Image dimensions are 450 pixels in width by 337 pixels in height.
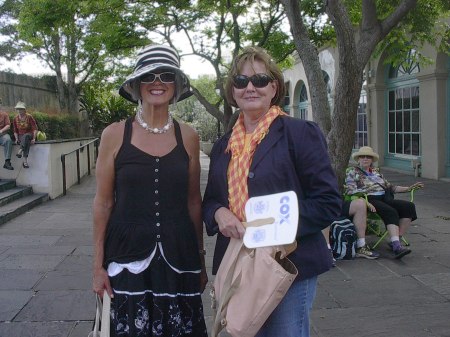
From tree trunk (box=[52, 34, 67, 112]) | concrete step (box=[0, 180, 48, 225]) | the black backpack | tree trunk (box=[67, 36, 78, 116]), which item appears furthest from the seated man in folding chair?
tree trunk (box=[52, 34, 67, 112])

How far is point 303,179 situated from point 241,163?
10.4 inches

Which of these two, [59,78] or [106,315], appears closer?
[106,315]

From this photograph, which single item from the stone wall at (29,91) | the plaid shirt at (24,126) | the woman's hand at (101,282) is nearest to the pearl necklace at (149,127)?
the woman's hand at (101,282)

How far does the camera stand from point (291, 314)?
2.11 metres

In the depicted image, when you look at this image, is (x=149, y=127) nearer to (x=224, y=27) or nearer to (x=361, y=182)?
(x=361, y=182)

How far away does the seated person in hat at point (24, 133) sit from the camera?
1085cm

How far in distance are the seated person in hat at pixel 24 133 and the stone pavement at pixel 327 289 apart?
345 cm

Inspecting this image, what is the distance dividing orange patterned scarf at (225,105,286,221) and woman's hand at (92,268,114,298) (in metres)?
0.75

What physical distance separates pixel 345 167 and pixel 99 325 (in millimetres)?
4360

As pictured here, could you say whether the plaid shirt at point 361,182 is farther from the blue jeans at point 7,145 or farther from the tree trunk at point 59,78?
the tree trunk at point 59,78

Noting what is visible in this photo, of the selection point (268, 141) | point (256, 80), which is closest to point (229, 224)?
point (268, 141)

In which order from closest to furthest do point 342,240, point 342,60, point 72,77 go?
point 342,240, point 342,60, point 72,77

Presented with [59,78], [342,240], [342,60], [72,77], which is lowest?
[342,240]

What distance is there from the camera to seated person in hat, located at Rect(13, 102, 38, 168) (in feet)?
35.6
